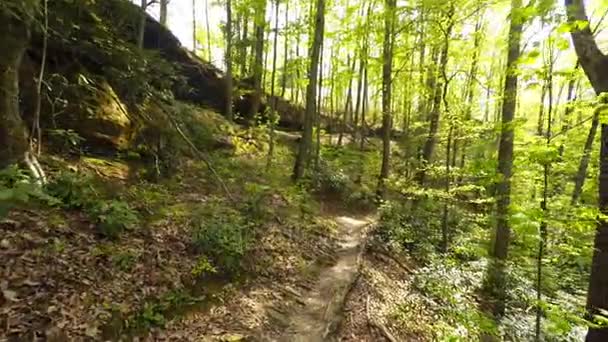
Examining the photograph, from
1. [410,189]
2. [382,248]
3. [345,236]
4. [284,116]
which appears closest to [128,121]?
[345,236]

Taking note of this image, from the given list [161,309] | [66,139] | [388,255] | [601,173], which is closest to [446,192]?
[388,255]

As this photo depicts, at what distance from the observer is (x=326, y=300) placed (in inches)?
211

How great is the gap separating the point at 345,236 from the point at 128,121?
5852 millimetres

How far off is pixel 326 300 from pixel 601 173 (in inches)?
167

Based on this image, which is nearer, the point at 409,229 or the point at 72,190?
the point at 72,190

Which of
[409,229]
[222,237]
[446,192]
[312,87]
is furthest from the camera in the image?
[312,87]

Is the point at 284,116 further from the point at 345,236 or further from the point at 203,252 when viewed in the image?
the point at 203,252

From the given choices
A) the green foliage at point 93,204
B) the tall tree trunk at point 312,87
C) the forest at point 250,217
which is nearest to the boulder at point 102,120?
the forest at point 250,217

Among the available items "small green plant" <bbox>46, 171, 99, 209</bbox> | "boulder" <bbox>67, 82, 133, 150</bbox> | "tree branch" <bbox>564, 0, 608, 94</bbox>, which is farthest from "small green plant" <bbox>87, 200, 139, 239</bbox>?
"tree branch" <bbox>564, 0, 608, 94</bbox>

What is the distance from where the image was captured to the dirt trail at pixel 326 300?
442 cm

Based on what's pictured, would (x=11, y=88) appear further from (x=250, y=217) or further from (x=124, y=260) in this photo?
(x=250, y=217)

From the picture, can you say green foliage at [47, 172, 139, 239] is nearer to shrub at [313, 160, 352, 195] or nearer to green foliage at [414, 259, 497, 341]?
green foliage at [414, 259, 497, 341]

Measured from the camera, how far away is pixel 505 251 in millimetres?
7855

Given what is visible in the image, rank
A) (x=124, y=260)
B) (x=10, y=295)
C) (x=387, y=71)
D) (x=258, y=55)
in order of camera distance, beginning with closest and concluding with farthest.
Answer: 1. (x=10, y=295)
2. (x=124, y=260)
3. (x=387, y=71)
4. (x=258, y=55)
